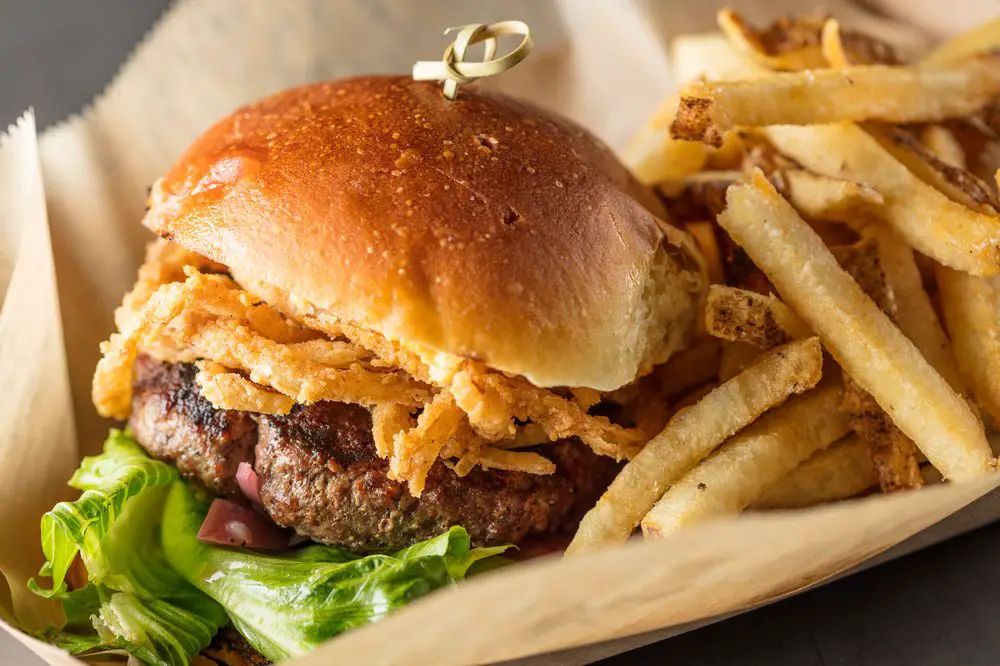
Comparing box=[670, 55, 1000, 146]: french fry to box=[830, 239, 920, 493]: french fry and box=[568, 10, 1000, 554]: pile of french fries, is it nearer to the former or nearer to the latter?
box=[568, 10, 1000, 554]: pile of french fries

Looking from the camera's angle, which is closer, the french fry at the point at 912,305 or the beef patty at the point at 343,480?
the beef patty at the point at 343,480

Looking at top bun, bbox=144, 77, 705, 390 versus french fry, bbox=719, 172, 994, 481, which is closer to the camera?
top bun, bbox=144, 77, 705, 390

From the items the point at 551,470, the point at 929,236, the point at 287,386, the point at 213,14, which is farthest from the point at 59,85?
the point at 929,236

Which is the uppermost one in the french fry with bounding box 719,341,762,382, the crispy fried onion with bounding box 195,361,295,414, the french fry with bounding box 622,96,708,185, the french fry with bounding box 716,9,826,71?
the crispy fried onion with bounding box 195,361,295,414

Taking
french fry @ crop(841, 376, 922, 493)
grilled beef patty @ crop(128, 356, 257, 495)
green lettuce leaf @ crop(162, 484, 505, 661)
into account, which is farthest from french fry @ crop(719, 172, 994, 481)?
grilled beef patty @ crop(128, 356, 257, 495)

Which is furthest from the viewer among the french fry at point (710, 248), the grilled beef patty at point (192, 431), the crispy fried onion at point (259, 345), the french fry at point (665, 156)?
the french fry at point (665, 156)

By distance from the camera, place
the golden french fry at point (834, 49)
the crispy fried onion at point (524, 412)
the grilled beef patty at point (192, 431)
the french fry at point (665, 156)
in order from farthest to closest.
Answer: the french fry at point (665, 156)
the golden french fry at point (834, 49)
the grilled beef patty at point (192, 431)
the crispy fried onion at point (524, 412)

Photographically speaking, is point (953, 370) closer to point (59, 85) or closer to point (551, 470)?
point (551, 470)

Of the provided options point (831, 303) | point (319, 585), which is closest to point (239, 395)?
point (319, 585)

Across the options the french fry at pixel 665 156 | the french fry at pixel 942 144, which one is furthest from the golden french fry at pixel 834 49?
the french fry at pixel 665 156

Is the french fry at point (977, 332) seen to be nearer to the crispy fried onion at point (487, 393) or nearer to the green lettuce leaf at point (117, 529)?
the crispy fried onion at point (487, 393)
